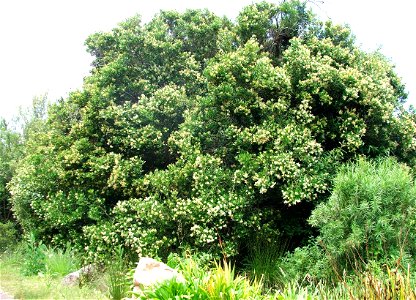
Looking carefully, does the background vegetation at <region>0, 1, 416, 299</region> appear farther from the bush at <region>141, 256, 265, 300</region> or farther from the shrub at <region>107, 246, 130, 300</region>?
the bush at <region>141, 256, 265, 300</region>

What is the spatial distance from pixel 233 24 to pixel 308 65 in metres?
3.77

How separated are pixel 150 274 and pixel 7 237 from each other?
1369 cm

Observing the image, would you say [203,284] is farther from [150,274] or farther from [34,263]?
[34,263]

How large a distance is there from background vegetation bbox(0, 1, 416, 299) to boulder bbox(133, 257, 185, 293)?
2.60 metres

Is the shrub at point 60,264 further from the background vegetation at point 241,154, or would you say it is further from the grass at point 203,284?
the background vegetation at point 241,154

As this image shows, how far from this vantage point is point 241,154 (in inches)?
389

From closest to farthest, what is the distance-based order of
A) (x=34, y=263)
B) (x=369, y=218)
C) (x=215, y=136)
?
(x=369, y=218) → (x=215, y=136) → (x=34, y=263)

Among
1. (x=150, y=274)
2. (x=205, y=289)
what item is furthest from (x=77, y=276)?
(x=205, y=289)

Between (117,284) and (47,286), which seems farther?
(47,286)

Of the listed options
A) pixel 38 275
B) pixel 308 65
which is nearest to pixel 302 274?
pixel 308 65

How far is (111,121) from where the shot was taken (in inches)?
475

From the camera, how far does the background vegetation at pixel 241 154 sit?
29.0 ft

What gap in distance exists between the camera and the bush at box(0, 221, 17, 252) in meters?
17.5

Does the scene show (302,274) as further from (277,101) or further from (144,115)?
(144,115)
